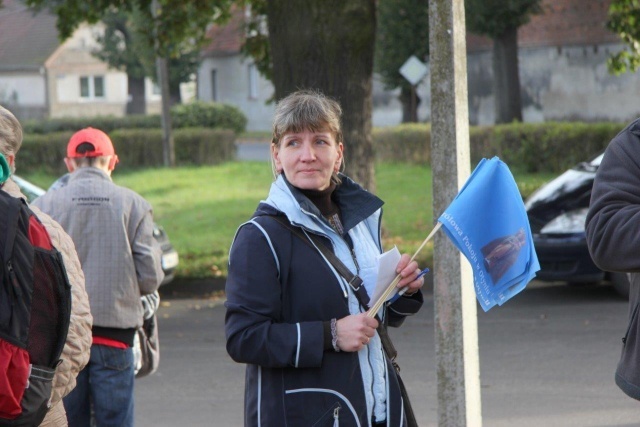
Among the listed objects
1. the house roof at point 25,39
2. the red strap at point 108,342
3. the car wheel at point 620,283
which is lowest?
the car wheel at point 620,283

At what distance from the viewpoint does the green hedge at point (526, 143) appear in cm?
2322

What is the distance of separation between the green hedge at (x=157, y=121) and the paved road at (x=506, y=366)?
27663mm

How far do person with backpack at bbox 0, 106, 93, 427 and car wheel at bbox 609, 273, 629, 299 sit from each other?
8002mm

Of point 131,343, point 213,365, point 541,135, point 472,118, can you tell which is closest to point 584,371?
point 213,365

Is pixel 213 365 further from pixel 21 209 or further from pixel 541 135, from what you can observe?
pixel 541 135

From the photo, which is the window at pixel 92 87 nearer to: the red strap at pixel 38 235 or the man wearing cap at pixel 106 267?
the man wearing cap at pixel 106 267

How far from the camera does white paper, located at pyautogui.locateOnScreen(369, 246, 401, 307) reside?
3.33 metres

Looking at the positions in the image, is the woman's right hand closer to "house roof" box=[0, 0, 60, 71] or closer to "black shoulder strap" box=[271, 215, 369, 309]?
"black shoulder strap" box=[271, 215, 369, 309]

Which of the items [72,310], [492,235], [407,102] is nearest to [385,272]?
[492,235]

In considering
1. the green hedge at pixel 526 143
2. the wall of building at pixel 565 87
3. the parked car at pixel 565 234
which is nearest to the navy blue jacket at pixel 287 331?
the parked car at pixel 565 234

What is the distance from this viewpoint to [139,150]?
102 feet

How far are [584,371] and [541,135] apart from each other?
658 inches

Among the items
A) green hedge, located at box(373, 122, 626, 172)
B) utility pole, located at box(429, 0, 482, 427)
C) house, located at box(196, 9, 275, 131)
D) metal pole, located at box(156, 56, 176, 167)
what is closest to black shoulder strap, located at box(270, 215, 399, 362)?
utility pole, located at box(429, 0, 482, 427)

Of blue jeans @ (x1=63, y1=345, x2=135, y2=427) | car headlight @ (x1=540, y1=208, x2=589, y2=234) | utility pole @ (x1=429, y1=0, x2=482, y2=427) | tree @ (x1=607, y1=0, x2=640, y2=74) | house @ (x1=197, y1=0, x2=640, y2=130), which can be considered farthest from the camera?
house @ (x1=197, y1=0, x2=640, y2=130)
